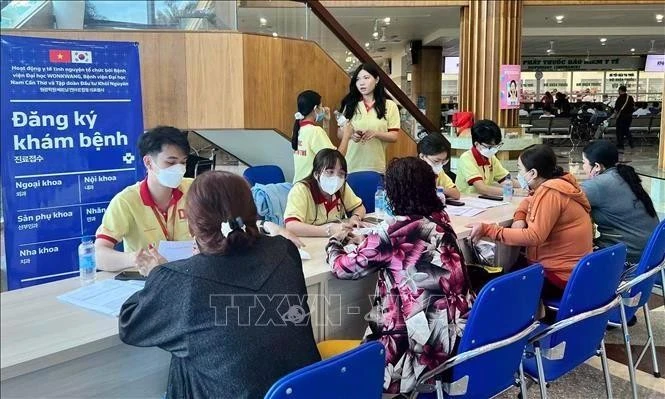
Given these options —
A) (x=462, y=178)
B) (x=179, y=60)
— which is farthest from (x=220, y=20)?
(x=462, y=178)

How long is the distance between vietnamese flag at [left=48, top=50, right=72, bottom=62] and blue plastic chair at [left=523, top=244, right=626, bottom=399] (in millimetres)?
2211

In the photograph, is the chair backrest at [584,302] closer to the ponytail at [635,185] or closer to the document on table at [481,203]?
the ponytail at [635,185]

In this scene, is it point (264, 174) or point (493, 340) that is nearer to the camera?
point (493, 340)

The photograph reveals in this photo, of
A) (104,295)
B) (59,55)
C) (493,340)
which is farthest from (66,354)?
(59,55)

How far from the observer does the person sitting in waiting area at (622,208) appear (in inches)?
126

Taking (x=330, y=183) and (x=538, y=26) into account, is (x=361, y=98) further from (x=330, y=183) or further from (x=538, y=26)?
(x=538, y=26)

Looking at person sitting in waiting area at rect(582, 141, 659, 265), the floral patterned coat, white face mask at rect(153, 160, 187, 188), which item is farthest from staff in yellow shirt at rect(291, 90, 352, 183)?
the floral patterned coat

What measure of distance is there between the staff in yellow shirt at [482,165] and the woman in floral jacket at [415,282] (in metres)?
2.16

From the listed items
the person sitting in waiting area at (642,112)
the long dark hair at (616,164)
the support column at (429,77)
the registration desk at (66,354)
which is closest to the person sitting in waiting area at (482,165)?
the long dark hair at (616,164)

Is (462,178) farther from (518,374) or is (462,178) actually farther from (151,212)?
(151,212)

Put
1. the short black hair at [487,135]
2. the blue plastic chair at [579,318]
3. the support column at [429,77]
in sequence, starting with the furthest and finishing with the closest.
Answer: the support column at [429,77] → the short black hair at [487,135] → the blue plastic chair at [579,318]

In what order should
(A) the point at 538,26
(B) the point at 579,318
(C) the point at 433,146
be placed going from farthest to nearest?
(A) the point at 538,26
(C) the point at 433,146
(B) the point at 579,318

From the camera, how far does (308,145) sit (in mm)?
3783

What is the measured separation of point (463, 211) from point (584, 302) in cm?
132
